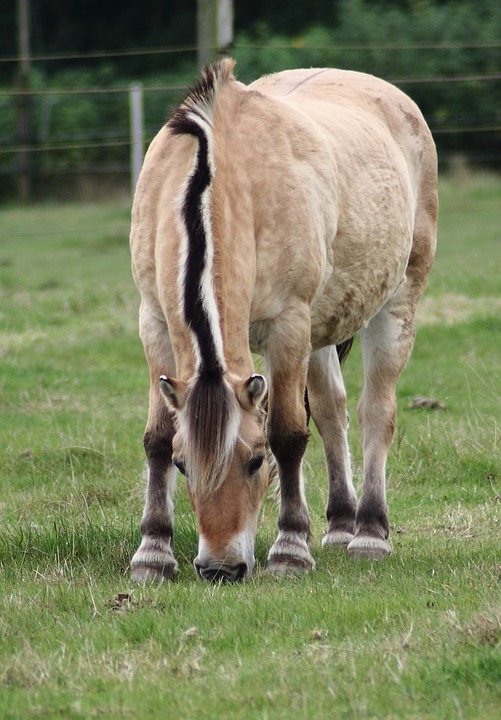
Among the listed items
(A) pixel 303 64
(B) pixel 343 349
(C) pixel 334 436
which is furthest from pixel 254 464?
(A) pixel 303 64

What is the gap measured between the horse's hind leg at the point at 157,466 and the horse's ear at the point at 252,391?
575 millimetres

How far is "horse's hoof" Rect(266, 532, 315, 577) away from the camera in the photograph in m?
4.79

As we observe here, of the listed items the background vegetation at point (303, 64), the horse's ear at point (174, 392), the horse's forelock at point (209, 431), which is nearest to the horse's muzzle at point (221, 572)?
the horse's forelock at point (209, 431)

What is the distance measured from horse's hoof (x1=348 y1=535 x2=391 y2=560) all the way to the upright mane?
1207mm

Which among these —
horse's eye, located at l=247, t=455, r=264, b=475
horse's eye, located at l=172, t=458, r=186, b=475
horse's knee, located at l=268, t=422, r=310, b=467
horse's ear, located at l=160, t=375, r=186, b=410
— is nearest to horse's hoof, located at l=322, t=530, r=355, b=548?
horse's knee, located at l=268, t=422, r=310, b=467

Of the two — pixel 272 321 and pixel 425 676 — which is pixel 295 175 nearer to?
pixel 272 321

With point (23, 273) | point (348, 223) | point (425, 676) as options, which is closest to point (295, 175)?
point (348, 223)

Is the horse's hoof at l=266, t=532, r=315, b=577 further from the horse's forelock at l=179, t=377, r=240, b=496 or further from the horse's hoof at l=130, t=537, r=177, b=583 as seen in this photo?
the horse's forelock at l=179, t=377, r=240, b=496

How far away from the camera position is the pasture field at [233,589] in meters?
3.21

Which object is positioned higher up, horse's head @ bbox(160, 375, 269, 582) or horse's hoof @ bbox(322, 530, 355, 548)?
horse's head @ bbox(160, 375, 269, 582)

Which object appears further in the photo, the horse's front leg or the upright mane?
the horse's front leg

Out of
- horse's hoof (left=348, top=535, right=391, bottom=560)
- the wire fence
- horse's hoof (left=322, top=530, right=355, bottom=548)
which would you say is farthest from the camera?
the wire fence

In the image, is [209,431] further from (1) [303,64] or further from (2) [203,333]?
(1) [303,64]

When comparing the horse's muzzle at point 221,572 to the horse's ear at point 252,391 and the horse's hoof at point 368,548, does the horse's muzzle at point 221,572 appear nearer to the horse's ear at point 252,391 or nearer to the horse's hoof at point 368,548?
the horse's ear at point 252,391
